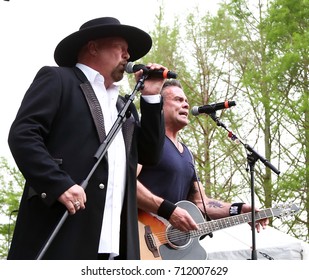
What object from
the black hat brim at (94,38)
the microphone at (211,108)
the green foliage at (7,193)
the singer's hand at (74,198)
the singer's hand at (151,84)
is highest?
the black hat brim at (94,38)

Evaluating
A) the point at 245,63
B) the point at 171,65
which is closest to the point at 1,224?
the point at 171,65

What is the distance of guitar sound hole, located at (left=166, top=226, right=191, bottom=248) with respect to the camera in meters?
4.50

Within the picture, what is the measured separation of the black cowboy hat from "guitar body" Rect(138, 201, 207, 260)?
146cm

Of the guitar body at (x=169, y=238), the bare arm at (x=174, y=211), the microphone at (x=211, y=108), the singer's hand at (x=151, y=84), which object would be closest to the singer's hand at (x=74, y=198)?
→ the singer's hand at (x=151, y=84)

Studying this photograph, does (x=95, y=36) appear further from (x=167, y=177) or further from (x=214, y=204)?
(x=214, y=204)

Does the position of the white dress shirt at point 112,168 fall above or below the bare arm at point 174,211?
above

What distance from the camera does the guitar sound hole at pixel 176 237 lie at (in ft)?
14.8

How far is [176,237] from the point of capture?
4527 mm

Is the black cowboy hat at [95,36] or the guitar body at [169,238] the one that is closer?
the black cowboy hat at [95,36]

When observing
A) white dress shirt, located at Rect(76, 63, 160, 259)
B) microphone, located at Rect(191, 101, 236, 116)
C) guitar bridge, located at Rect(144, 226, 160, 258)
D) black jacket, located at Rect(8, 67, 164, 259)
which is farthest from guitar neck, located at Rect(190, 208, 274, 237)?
white dress shirt, located at Rect(76, 63, 160, 259)

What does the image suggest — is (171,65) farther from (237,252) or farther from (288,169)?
(237,252)

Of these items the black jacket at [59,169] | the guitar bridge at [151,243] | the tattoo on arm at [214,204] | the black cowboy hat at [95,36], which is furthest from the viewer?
the tattoo on arm at [214,204]

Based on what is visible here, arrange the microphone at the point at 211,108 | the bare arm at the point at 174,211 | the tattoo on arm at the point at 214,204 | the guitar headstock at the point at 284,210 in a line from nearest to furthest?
the bare arm at the point at 174,211, the microphone at the point at 211,108, the tattoo on arm at the point at 214,204, the guitar headstock at the point at 284,210

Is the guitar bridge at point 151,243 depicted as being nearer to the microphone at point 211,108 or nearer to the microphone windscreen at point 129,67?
the microphone at point 211,108
